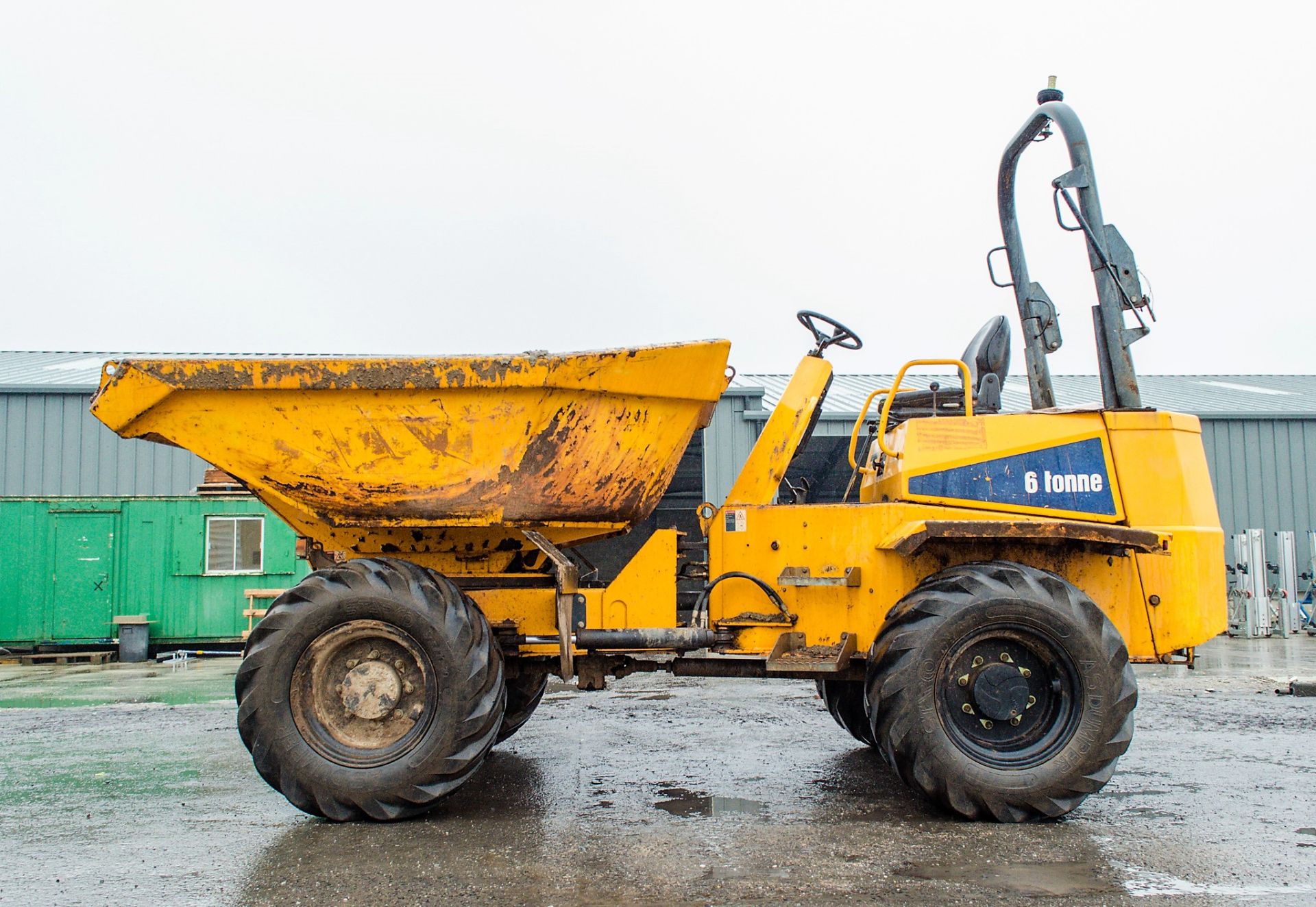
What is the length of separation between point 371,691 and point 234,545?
1139 centimetres

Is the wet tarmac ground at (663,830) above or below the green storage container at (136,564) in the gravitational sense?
below

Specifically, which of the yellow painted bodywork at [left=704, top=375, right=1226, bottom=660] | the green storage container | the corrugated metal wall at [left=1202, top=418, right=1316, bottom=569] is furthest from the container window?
the corrugated metal wall at [left=1202, top=418, right=1316, bottom=569]

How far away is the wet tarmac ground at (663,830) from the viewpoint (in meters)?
3.77

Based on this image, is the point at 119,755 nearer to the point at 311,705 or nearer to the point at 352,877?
the point at 311,705

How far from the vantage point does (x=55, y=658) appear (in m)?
14.5

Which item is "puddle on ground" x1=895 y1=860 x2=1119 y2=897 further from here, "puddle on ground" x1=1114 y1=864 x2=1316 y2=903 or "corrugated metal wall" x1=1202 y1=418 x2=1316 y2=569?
"corrugated metal wall" x1=1202 y1=418 x2=1316 y2=569

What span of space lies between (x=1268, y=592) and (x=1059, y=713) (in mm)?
16178

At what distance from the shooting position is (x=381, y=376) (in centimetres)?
475

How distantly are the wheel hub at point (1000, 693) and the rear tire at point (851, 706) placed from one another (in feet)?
4.92

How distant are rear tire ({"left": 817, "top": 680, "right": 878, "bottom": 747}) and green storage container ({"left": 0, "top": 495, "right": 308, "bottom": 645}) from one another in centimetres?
1051

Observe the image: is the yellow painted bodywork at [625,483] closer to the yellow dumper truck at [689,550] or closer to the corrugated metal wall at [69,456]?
the yellow dumper truck at [689,550]

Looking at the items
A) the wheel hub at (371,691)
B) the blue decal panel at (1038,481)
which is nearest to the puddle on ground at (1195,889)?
the blue decal panel at (1038,481)

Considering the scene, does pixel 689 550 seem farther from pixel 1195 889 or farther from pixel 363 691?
pixel 1195 889

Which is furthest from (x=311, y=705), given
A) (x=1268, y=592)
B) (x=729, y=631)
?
(x=1268, y=592)
